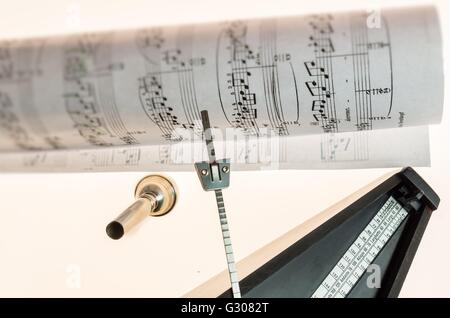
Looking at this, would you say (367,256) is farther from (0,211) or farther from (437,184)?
(0,211)

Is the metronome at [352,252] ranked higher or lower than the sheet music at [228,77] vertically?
lower

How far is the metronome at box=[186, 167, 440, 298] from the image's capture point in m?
0.50

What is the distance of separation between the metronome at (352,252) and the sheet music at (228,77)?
10cm

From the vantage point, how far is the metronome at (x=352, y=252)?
1.65 feet

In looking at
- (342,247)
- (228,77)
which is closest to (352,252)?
(342,247)

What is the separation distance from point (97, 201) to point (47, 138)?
0.50ft

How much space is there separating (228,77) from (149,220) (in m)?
0.27

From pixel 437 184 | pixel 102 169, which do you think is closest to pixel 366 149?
pixel 437 184

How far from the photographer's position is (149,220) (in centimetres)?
68

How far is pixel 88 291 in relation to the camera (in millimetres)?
678

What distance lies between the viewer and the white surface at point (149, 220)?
66cm

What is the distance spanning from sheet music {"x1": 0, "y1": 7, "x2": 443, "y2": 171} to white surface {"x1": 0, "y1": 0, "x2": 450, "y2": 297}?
0.35ft

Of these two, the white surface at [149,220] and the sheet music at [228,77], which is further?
the white surface at [149,220]

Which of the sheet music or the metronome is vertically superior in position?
the sheet music
